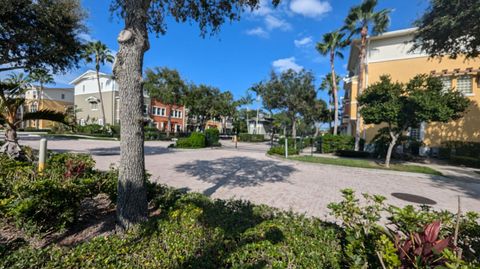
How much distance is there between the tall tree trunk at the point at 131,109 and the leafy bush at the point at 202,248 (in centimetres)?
52

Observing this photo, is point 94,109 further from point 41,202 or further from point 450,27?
point 450,27

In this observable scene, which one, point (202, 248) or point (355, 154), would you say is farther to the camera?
point (355, 154)

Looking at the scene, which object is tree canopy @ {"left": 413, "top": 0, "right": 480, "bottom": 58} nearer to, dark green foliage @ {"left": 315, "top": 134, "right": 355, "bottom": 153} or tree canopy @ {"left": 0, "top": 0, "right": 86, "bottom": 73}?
dark green foliage @ {"left": 315, "top": 134, "right": 355, "bottom": 153}

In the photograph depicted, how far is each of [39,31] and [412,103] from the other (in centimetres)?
1649

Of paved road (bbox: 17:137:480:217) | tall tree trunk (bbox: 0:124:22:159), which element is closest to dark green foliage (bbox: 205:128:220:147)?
paved road (bbox: 17:137:480:217)

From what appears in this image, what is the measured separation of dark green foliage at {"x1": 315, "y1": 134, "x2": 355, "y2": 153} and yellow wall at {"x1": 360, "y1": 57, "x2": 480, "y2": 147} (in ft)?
10.5

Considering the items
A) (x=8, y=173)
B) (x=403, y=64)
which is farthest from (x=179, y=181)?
(x=403, y=64)

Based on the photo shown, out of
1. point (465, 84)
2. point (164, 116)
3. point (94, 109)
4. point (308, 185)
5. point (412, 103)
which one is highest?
point (465, 84)

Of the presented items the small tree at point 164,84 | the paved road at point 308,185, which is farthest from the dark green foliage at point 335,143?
the small tree at point 164,84

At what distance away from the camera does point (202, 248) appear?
226 cm

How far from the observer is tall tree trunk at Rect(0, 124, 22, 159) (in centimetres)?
573

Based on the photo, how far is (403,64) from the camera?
1823 centimetres

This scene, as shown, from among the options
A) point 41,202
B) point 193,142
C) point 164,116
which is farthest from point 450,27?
point 164,116

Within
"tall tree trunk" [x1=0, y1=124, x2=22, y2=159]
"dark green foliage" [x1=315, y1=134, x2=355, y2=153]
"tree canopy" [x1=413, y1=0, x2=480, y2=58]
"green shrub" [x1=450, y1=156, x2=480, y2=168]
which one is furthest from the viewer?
"dark green foliage" [x1=315, y1=134, x2=355, y2=153]
